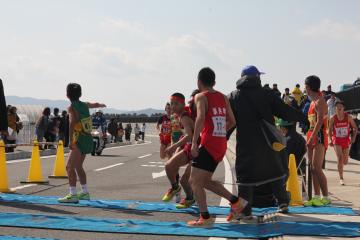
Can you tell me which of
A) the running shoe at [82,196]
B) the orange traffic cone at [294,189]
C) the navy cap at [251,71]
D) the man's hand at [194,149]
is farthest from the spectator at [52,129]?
the man's hand at [194,149]

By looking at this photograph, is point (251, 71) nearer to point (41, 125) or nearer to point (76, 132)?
point (76, 132)

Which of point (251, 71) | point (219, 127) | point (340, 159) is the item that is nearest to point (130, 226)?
point (219, 127)

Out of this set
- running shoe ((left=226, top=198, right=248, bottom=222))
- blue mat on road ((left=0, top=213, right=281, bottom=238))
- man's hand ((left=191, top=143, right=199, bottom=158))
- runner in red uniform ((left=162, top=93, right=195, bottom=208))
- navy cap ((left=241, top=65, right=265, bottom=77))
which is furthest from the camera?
runner in red uniform ((left=162, top=93, right=195, bottom=208))

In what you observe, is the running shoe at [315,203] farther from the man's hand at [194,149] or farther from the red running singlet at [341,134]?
the red running singlet at [341,134]

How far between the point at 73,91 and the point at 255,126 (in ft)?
11.0

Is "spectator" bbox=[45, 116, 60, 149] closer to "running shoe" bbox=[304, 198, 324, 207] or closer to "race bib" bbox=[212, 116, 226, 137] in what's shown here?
"running shoe" bbox=[304, 198, 324, 207]

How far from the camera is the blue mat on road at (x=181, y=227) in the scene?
6.35 m

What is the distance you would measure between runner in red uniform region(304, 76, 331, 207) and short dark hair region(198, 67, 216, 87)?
6.32 feet

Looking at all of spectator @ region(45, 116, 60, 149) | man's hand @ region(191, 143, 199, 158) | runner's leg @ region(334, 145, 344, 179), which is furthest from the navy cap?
spectator @ region(45, 116, 60, 149)

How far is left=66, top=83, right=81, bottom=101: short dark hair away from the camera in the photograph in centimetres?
911

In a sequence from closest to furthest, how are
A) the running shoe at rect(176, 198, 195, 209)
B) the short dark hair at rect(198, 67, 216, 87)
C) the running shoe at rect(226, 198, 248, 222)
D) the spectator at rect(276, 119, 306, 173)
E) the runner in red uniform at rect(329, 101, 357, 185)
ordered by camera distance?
the short dark hair at rect(198, 67, 216, 87)
the running shoe at rect(226, 198, 248, 222)
the running shoe at rect(176, 198, 195, 209)
the spectator at rect(276, 119, 306, 173)
the runner in red uniform at rect(329, 101, 357, 185)

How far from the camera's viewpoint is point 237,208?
7.09 m

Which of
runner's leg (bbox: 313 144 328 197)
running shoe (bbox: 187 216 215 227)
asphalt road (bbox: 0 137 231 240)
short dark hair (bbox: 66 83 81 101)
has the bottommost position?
asphalt road (bbox: 0 137 231 240)

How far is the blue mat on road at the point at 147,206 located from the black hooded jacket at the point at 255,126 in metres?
0.88
